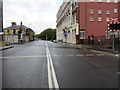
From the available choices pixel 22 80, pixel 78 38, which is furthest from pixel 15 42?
pixel 22 80

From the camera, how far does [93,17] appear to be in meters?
44.8

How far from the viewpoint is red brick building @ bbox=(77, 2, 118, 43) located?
43.6 m

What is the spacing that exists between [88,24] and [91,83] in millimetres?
39730

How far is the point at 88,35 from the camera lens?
43.5 metres

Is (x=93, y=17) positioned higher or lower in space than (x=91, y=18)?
higher

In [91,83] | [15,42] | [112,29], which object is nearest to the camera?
[91,83]

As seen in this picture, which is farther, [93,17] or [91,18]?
[93,17]

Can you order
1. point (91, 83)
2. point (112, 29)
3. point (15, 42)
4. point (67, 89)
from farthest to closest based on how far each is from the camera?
point (15, 42) → point (112, 29) → point (91, 83) → point (67, 89)

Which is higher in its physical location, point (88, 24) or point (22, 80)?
point (88, 24)

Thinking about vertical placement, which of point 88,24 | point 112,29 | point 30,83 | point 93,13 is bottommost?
point 30,83

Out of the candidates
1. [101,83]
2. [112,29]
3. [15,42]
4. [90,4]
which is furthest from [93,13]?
[101,83]

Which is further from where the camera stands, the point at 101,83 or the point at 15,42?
the point at 15,42

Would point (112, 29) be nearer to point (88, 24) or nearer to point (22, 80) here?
point (22, 80)

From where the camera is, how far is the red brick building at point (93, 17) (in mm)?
43594
